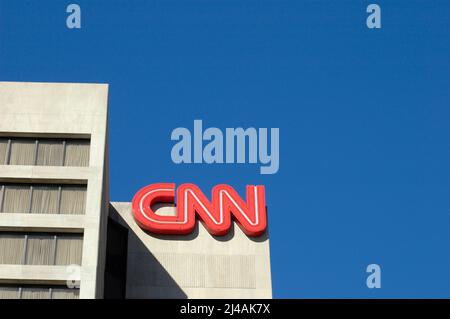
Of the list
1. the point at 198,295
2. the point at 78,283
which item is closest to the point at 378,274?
the point at 198,295

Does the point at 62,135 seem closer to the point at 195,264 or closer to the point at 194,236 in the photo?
the point at 195,264

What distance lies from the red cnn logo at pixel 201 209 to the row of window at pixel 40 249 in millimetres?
17682

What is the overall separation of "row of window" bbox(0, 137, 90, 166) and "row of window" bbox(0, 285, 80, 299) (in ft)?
24.3

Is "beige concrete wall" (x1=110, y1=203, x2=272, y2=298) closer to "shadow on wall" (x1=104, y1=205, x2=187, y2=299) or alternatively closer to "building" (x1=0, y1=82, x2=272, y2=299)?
"shadow on wall" (x1=104, y1=205, x2=187, y2=299)

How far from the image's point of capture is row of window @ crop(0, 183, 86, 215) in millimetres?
47000

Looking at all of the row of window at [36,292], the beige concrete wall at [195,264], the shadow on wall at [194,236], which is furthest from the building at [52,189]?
the shadow on wall at [194,236]

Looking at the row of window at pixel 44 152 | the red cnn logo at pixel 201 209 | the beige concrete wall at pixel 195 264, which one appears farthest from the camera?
the red cnn logo at pixel 201 209

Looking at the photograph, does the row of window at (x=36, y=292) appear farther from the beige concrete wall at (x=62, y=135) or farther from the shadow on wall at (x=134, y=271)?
the shadow on wall at (x=134, y=271)

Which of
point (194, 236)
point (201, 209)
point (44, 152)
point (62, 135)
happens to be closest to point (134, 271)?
point (194, 236)

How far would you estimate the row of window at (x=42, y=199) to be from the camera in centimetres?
4700

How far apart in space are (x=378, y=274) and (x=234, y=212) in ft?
52.1

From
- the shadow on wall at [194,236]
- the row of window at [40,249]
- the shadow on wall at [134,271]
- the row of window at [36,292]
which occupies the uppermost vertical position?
the shadow on wall at [194,236]

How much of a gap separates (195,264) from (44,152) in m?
18.2
